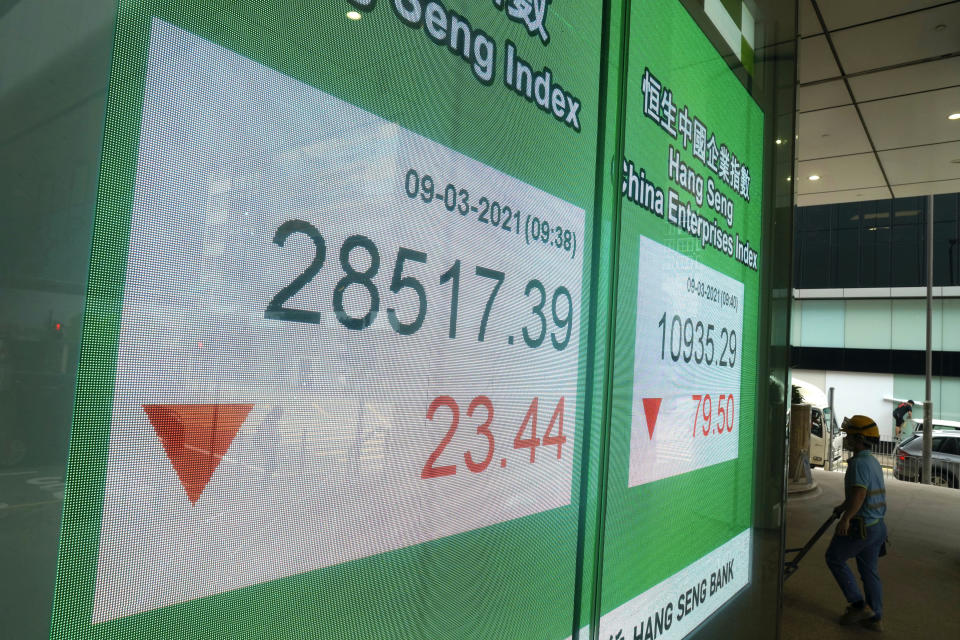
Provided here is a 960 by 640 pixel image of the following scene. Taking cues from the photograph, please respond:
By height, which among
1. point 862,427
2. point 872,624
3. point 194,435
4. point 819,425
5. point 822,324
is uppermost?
point 822,324

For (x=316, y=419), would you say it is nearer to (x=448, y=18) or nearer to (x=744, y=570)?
(x=448, y=18)

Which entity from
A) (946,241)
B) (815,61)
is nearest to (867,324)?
(946,241)

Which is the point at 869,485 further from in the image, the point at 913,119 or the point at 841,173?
the point at 841,173

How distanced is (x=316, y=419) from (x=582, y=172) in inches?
43.8

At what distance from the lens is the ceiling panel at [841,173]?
7.72 meters

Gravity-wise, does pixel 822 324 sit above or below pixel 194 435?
above

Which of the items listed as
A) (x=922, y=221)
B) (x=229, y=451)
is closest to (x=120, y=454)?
(x=229, y=451)

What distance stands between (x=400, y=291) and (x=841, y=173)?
28.0 ft

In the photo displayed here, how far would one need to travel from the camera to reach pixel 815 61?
5.33m

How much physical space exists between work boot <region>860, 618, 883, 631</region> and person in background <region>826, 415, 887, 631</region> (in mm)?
28

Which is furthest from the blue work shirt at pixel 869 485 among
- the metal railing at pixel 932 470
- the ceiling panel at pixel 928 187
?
the metal railing at pixel 932 470

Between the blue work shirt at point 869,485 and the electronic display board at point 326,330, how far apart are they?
4.22m

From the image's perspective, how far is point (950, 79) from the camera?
5.43 metres

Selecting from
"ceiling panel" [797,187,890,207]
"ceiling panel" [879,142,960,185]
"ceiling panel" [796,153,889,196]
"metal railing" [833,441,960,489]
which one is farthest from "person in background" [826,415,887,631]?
"metal railing" [833,441,960,489]
